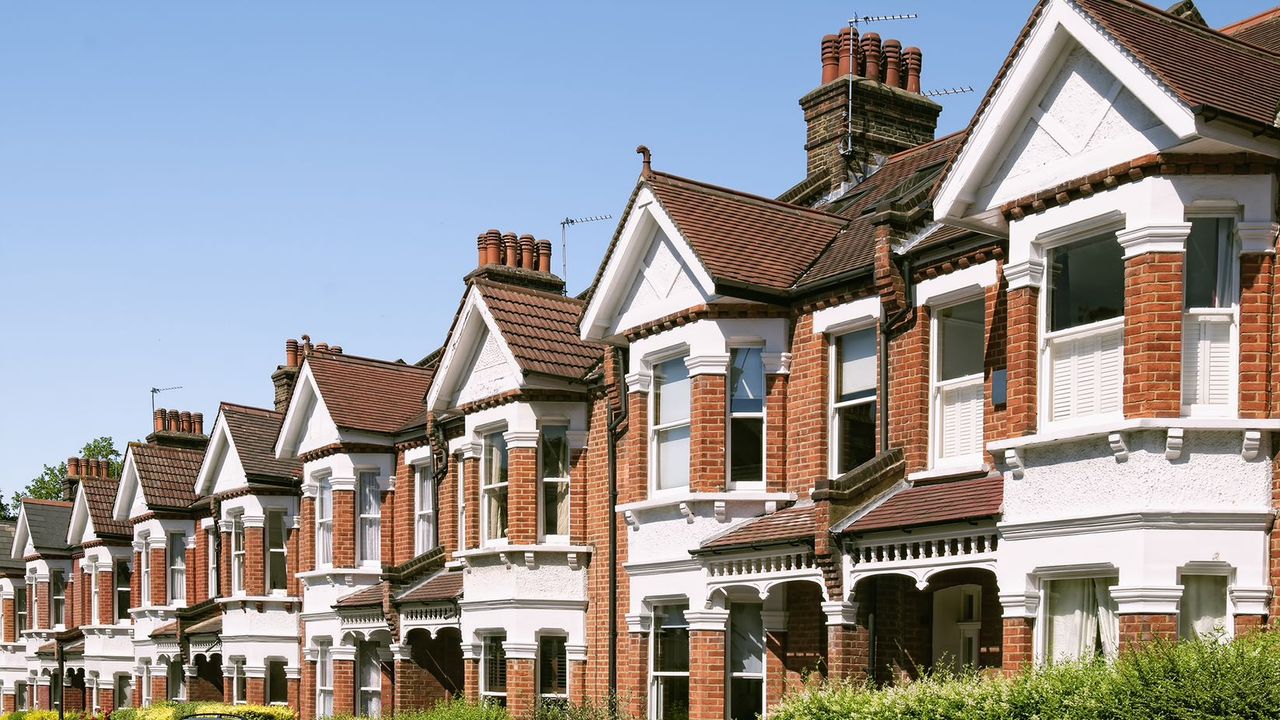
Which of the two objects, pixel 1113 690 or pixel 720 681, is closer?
pixel 1113 690

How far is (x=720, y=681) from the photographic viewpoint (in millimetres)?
20641

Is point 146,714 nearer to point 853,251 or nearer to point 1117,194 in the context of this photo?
point 853,251

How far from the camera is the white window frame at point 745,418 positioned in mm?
20984

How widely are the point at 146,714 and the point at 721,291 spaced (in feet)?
72.4

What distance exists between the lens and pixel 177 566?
4144 cm

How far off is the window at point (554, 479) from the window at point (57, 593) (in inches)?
1256

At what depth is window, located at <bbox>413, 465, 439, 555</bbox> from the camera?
3017 cm

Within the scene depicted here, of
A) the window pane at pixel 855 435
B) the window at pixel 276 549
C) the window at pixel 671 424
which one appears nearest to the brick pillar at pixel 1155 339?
the window pane at pixel 855 435

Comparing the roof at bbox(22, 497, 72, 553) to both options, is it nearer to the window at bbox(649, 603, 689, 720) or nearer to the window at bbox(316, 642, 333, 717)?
the window at bbox(316, 642, 333, 717)

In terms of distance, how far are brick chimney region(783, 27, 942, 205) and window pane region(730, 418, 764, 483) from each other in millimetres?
6255

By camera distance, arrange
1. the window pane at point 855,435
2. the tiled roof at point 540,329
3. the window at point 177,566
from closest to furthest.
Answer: the window pane at point 855,435 → the tiled roof at point 540,329 → the window at point 177,566

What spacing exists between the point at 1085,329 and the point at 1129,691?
4.21 m

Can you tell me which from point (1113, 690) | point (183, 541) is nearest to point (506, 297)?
point (1113, 690)

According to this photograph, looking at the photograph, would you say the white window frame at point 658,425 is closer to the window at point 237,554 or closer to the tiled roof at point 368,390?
the tiled roof at point 368,390
